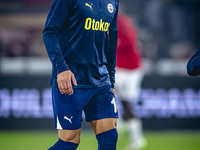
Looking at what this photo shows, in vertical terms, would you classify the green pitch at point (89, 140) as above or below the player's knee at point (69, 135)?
below

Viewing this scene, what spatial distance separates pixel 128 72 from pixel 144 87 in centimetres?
82

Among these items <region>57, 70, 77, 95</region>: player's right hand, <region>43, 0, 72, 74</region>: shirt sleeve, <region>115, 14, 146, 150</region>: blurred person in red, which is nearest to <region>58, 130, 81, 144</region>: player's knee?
<region>57, 70, 77, 95</region>: player's right hand

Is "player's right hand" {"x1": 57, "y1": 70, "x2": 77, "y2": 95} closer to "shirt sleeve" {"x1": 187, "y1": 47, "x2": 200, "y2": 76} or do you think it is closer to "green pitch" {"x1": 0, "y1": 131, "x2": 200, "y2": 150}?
"shirt sleeve" {"x1": 187, "y1": 47, "x2": 200, "y2": 76}

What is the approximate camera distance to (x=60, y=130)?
81.2 inches

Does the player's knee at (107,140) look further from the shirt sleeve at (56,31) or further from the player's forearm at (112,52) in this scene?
the shirt sleeve at (56,31)

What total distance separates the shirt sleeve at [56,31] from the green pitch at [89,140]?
2.46 meters

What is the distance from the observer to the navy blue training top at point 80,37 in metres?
1.93

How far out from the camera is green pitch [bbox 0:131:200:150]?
420 cm

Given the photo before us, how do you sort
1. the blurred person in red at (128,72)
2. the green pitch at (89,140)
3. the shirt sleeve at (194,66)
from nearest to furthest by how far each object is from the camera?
the shirt sleeve at (194,66)
the green pitch at (89,140)
the blurred person in red at (128,72)

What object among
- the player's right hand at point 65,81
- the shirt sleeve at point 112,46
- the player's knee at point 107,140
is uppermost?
the shirt sleeve at point 112,46

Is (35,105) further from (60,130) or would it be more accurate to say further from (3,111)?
(60,130)

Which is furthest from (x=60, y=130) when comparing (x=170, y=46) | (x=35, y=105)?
(x=170, y=46)

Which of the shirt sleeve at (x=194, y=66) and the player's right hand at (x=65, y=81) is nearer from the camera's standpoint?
the shirt sleeve at (x=194, y=66)

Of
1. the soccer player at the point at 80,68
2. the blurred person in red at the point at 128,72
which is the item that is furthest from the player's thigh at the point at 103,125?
the blurred person in red at the point at 128,72
